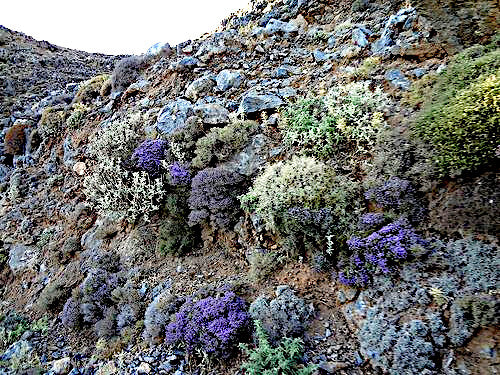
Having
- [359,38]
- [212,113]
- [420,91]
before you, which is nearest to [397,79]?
[420,91]

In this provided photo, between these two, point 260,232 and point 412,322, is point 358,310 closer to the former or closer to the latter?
point 412,322

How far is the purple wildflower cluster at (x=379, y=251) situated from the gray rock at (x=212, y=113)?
3609 mm

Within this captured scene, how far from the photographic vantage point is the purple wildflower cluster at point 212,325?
A: 4.55 m

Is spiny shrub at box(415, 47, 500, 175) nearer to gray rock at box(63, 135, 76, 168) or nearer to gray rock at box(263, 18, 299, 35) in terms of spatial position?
gray rock at box(263, 18, 299, 35)

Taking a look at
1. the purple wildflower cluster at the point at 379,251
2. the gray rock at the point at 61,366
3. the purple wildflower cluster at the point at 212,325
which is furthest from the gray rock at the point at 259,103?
the gray rock at the point at 61,366

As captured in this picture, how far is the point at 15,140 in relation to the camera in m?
11.2

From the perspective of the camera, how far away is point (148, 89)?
955cm

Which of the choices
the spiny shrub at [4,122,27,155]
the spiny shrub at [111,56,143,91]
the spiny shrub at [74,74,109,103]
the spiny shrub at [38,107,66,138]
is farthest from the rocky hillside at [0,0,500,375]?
the spiny shrub at [74,74,109,103]

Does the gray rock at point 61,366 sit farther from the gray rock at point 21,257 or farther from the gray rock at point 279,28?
the gray rock at point 279,28

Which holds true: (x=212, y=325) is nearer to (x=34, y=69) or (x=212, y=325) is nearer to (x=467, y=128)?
(x=467, y=128)

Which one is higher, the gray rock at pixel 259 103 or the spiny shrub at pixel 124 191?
the gray rock at pixel 259 103

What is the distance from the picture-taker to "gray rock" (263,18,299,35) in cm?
897

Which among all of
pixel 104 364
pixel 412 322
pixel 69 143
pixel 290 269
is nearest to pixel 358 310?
pixel 412 322

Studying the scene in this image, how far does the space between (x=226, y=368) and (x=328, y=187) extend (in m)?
2.62
